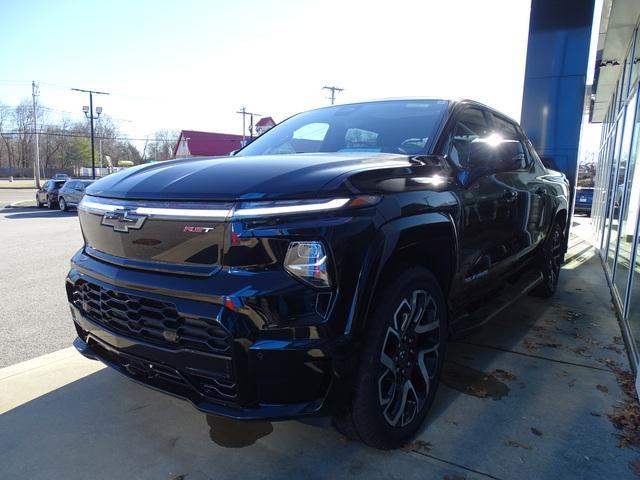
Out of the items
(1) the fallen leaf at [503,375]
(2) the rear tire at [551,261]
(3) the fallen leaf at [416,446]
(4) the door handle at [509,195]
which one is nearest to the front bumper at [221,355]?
(3) the fallen leaf at [416,446]

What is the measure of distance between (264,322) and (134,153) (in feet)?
339

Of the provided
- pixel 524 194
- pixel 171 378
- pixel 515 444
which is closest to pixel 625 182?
pixel 524 194

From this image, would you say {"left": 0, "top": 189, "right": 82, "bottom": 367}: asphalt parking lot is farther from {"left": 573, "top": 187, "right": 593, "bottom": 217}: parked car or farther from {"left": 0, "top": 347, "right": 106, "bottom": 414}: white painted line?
{"left": 573, "top": 187, "right": 593, "bottom": 217}: parked car

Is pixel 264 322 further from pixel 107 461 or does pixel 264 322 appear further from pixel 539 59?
pixel 539 59

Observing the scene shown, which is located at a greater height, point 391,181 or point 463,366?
point 391,181

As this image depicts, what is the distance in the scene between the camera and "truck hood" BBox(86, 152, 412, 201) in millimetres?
1964

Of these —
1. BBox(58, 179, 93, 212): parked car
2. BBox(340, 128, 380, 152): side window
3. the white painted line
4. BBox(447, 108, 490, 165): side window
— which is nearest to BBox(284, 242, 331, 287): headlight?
BBox(340, 128, 380, 152): side window

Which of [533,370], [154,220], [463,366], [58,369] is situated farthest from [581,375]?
[58,369]

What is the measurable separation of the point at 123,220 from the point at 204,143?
172ft

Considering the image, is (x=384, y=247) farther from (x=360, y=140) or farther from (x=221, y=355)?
(x=360, y=140)

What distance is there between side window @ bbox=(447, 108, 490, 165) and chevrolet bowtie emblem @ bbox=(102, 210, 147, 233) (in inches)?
72.8

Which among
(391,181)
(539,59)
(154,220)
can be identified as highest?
(539,59)

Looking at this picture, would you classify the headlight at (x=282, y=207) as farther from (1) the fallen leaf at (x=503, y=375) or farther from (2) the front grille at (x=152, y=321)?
(1) the fallen leaf at (x=503, y=375)

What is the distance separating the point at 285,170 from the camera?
2.16m
